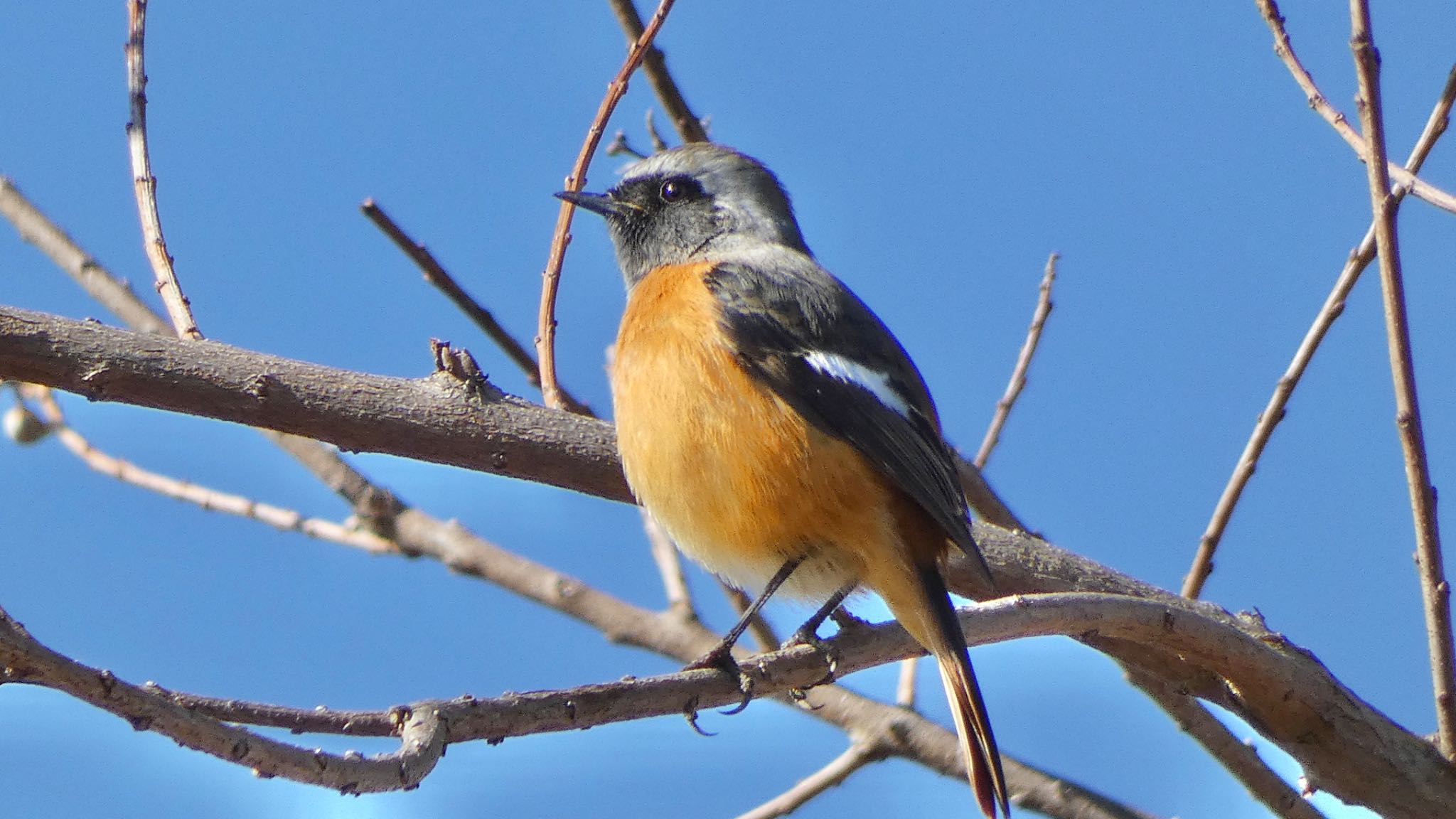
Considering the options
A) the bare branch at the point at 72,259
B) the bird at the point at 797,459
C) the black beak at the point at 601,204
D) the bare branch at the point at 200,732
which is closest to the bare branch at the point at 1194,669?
the bird at the point at 797,459

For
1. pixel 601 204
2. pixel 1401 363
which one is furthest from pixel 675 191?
pixel 1401 363

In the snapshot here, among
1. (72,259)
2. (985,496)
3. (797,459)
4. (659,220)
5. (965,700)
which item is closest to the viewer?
(965,700)

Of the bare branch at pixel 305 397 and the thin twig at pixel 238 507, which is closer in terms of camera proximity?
the bare branch at pixel 305 397

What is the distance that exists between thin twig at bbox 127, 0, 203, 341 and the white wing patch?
1727mm

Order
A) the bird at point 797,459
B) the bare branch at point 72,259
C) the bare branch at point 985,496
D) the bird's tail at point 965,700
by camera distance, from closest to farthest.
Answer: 1. the bird's tail at point 965,700
2. the bird at point 797,459
3. the bare branch at point 72,259
4. the bare branch at point 985,496

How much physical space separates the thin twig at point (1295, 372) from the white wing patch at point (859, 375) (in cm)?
95

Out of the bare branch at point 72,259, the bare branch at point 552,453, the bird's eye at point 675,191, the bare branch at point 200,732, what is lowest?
the bare branch at point 200,732

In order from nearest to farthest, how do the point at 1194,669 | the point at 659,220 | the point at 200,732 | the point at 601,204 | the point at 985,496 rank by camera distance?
the point at 200,732 < the point at 1194,669 < the point at 985,496 < the point at 601,204 < the point at 659,220

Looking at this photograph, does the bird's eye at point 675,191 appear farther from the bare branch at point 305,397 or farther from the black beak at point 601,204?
the bare branch at point 305,397

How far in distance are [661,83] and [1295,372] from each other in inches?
85.3

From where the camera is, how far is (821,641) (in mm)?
3426

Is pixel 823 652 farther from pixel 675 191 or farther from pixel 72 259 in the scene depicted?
pixel 72 259

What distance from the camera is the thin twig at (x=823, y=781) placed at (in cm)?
407

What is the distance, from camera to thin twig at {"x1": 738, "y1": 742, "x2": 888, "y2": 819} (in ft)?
13.4
